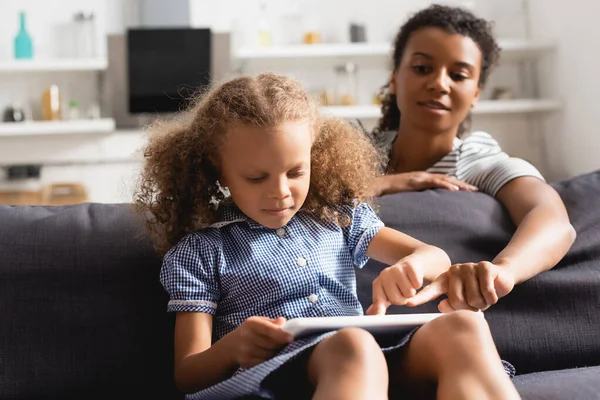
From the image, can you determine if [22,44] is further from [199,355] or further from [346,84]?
[199,355]

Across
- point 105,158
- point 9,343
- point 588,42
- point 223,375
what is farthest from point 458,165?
point 105,158

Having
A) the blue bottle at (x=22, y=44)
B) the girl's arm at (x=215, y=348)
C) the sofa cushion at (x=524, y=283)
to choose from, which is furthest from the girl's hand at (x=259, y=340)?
the blue bottle at (x=22, y=44)

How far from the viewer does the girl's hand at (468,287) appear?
1214mm

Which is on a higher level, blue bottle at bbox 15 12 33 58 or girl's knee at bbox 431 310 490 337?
blue bottle at bbox 15 12 33 58

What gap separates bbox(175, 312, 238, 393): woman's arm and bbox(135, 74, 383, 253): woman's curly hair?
18 cm

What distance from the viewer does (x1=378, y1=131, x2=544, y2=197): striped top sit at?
1734 mm

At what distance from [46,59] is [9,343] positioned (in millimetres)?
3339

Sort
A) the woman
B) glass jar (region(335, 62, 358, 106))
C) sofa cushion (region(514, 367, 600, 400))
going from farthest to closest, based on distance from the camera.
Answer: glass jar (region(335, 62, 358, 106)) → the woman → sofa cushion (region(514, 367, 600, 400))

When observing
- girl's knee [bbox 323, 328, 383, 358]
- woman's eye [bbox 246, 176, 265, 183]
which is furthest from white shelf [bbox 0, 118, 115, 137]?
girl's knee [bbox 323, 328, 383, 358]

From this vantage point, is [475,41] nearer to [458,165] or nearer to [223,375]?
[458,165]

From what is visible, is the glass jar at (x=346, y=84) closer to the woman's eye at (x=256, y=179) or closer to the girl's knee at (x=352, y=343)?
the woman's eye at (x=256, y=179)

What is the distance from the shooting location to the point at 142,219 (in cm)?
147

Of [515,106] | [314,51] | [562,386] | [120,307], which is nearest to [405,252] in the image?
[562,386]

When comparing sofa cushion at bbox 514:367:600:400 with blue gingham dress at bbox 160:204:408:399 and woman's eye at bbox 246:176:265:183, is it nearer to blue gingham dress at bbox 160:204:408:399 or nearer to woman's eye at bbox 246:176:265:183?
blue gingham dress at bbox 160:204:408:399
